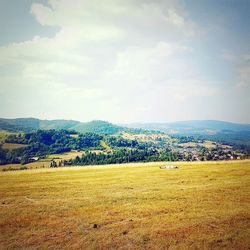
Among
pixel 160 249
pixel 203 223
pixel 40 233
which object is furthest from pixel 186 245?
pixel 40 233

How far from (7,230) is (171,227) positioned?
14613mm

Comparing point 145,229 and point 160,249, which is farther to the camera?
point 145,229

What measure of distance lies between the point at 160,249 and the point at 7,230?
13.8 meters

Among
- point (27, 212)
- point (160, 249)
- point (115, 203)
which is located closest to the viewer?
point (160, 249)

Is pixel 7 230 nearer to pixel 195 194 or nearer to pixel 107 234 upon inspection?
pixel 107 234

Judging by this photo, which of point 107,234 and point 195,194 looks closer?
point 107,234

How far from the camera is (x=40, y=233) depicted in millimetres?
21875

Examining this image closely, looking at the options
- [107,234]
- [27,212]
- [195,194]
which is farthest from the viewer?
[195,194]

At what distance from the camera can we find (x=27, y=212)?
1130 inches

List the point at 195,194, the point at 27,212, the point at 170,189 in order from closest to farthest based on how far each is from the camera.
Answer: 1. the point at 27,212
2. the point at 195,194
3. the point at 170,189

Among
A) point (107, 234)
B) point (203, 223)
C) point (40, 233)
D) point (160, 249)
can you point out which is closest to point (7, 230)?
point (40, 233)

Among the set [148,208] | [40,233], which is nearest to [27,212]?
[40,233]

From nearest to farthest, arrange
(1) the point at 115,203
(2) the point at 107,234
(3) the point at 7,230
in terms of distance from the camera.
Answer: (2) the point at 107,234 → (3) the point at 7,230 → (1) the point at 115,203

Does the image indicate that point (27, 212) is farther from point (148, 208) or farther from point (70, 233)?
point (148, 208)
